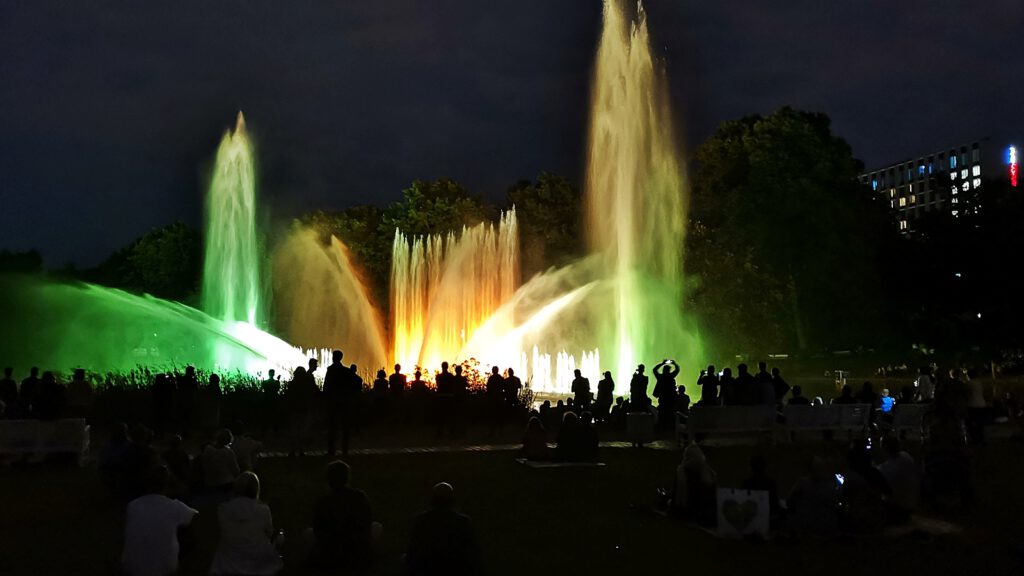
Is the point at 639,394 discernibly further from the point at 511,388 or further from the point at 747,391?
the point at 511,388

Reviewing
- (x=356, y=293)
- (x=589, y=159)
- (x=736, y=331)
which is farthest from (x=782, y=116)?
(x=356, y=293)

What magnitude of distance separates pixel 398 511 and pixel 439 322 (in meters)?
45.4

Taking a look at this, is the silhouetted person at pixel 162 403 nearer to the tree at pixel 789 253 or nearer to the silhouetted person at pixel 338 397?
the silhouetted person at pixel 338 397

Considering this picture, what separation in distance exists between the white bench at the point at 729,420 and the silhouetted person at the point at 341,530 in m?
12.5

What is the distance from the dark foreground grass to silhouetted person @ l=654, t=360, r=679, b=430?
Result: 18.4 feet

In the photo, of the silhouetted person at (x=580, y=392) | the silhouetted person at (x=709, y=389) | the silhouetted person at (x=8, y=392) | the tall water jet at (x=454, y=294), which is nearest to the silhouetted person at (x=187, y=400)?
the silhouetted person at (x=8, y=392)

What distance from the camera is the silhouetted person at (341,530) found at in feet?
28.9

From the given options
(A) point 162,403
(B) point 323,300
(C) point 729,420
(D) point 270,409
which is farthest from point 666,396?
(B) point 323,300

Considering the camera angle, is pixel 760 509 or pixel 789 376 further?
pixel 789 376

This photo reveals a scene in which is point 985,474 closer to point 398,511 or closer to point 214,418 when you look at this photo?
point 398,511

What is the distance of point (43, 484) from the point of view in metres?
15.3

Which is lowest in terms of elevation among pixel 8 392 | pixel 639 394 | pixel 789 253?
pixel 639 394

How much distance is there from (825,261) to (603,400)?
27633 mm

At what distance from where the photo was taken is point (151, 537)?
308 inches
